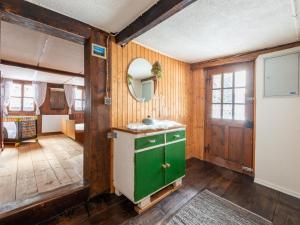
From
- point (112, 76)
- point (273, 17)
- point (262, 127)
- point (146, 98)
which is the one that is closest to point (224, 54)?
point (273, 17)

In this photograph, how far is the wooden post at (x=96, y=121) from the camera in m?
1.95

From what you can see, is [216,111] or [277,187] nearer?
[277,187]

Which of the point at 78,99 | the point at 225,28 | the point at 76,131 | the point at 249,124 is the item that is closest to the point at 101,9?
the point at 225,28

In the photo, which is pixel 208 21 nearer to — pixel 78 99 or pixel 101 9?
pixel 101 9

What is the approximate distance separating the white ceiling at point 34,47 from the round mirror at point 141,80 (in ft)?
3.71

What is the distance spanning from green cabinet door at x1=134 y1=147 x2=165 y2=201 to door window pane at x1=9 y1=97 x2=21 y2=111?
6834mm

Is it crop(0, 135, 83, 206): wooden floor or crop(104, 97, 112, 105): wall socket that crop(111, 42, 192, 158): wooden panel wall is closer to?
crop(104, 97, 112, 105): wall socket

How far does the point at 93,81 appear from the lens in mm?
1968

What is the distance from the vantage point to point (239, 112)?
2.87m

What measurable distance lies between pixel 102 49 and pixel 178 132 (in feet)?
5.34

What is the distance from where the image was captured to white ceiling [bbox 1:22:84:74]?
84.4 inches

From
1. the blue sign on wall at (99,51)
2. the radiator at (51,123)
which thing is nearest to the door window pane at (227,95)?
the blue sign on wall at (99,51)

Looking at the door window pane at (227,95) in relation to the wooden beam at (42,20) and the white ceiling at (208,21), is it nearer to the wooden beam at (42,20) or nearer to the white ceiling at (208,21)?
the white ceiling at (208,21)

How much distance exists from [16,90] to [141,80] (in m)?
6.43
